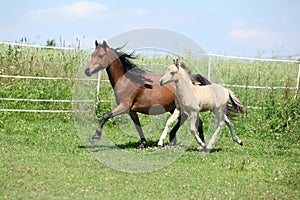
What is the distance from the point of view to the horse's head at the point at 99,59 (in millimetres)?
10391

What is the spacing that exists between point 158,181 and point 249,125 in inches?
266

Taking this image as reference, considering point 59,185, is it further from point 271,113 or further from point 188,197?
point 271,113

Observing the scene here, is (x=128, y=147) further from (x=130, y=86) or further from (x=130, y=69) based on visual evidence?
(x=130, y=69)

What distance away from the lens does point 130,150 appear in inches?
411

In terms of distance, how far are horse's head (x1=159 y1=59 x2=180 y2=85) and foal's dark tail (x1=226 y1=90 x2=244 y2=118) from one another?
1.66 meters

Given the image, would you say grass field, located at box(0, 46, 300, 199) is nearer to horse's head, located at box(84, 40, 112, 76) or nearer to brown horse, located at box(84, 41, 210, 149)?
brown horse, located at box(84, 41, 210, 149)

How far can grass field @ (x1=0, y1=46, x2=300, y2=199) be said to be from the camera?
285 inches

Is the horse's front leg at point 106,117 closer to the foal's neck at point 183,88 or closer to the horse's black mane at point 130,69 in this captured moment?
the horse's black mane at point 130,69

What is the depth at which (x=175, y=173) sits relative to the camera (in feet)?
27.5

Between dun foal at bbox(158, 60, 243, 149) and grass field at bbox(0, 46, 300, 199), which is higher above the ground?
dun foal at bbox(158, 60, 243, 149)

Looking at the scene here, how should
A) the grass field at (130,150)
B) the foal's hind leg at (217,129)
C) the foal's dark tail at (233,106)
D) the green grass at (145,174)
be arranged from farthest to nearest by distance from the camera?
the foal's dark tail at (233,106) → the foal's hind leg at (217,129) → the grass field at (130,150) → the green grass at (145,174)

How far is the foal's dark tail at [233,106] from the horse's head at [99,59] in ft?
8.39

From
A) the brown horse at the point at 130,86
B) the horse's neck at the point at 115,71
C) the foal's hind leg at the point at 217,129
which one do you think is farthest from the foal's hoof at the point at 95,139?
the foal's hind leg at the point at 217,129

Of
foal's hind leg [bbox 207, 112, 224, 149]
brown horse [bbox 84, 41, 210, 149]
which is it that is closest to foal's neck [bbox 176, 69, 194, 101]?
brown horse [bbox 84, 41, 210, 149]
